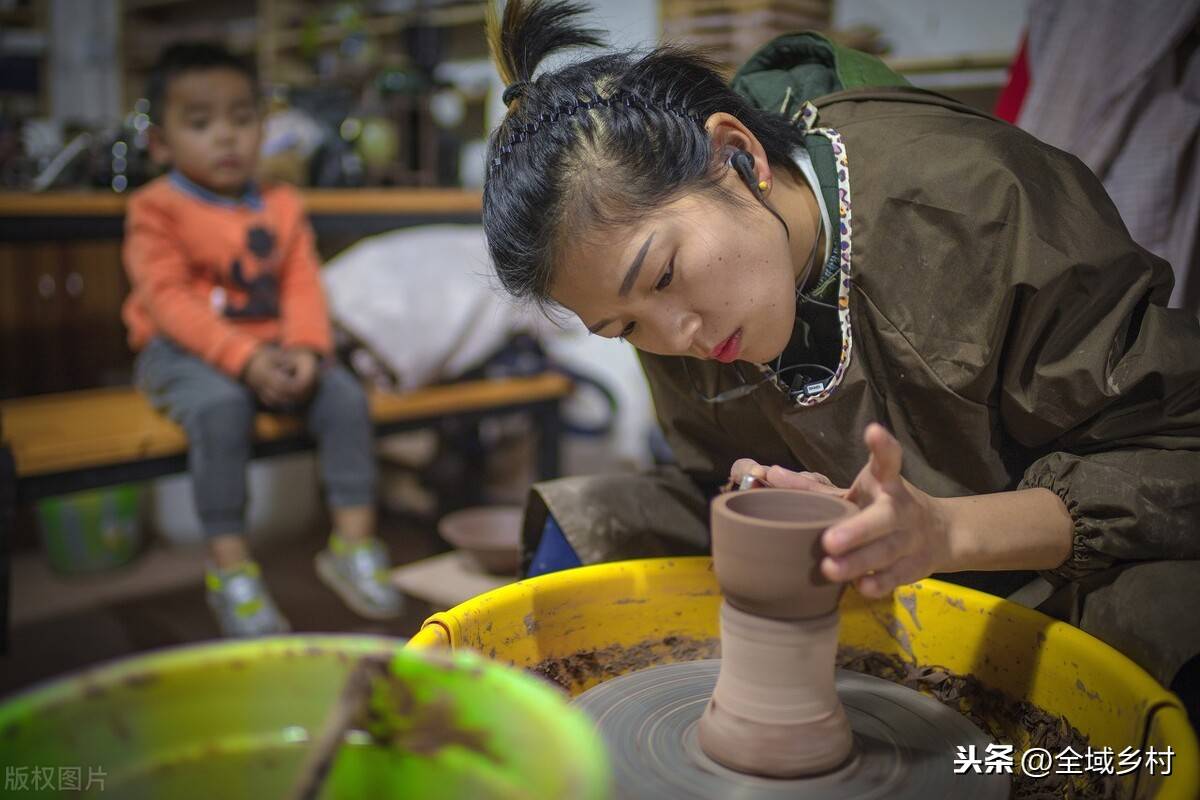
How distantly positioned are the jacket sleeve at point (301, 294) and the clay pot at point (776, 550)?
185 centimetres

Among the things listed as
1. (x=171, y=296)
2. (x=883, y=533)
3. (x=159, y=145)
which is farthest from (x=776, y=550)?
(x=159, y=145)

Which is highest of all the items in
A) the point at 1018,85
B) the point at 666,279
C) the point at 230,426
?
the point at 1018,85

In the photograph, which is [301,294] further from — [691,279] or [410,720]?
[410,720]

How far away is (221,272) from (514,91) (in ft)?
5.38

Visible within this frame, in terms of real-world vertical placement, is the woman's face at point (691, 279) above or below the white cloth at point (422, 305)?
above

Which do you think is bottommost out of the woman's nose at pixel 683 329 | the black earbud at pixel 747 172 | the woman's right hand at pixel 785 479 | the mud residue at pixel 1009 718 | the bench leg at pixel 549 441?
the bench leg at pixel 549 441

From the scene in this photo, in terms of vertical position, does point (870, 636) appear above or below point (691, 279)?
below

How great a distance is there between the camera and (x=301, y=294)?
2.61 metres

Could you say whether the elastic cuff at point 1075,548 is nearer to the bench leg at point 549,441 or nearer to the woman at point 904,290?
the woman at point 904,290

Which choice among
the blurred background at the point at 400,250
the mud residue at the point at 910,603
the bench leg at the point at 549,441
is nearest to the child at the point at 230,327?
the blurred background at the point at 400,250

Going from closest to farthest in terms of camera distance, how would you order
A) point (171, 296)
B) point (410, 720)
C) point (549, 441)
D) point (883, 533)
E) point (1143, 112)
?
point (410, 720) → point (883, 533) → point (1143, 112) → point (171, 296) → point (549, 441)

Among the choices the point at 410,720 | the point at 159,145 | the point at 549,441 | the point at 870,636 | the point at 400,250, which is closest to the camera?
the point at 410,720

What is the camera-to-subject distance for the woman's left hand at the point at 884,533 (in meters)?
0.78

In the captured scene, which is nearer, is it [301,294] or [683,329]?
[683,329]
